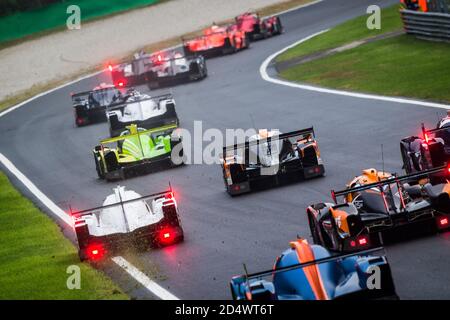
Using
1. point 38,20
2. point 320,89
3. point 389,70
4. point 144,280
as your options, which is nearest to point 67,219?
point 144,280

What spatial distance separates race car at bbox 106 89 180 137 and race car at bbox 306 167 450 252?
18984 millimetres

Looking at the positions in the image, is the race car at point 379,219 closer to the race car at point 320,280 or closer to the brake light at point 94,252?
the race car at point 320,280

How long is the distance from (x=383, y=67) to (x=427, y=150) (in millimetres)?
19491

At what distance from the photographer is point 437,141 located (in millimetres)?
21734

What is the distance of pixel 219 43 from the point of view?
54.2 metres

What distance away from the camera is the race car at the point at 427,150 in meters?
21.5

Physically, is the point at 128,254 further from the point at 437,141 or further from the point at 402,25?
the point at 402,25

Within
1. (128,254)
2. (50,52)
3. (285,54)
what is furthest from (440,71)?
(50,52)

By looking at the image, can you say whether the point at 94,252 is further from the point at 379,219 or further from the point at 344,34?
the point at 344,34

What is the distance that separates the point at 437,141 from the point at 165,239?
5459 millimetres

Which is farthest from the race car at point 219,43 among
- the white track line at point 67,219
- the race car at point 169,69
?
the white track line at point 67,219

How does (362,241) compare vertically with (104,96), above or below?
above

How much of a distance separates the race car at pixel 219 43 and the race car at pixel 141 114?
16064 mm

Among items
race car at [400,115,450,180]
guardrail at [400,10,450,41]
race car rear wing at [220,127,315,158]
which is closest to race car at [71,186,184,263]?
race car rear wing at [220,127,315,158]
